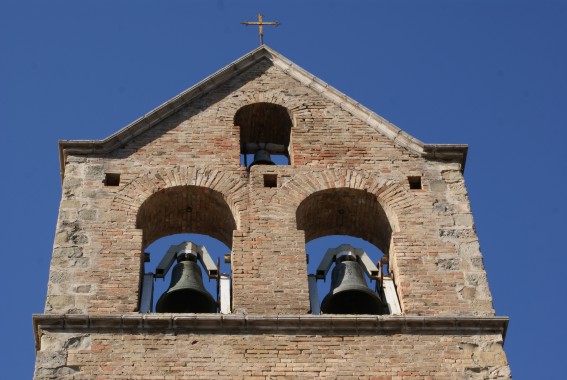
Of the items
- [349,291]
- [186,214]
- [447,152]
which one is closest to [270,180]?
Result: [186,214]

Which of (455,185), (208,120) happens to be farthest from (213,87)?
(455,185)

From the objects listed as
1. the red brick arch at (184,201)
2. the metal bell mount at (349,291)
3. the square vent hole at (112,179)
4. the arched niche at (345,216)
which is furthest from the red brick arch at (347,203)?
the square vent hole at (112,179)

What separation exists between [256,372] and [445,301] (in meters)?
2.66

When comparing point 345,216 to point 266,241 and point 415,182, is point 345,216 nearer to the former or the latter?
point 415,182

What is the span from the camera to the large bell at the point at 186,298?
679 inches

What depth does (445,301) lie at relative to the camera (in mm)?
16828

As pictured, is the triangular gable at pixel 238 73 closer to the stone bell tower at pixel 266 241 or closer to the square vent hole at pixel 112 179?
the stone bell tower at pixel 266 241

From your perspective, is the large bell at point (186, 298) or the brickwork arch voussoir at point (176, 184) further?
the brickwork arch voussoir at point (176, 184)

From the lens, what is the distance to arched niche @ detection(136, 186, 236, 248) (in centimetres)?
1859

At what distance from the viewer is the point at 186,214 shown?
62.2 ft

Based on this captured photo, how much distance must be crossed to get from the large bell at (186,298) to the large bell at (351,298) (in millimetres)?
1448

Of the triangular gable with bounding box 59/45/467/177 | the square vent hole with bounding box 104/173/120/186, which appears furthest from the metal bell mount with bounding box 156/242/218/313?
the triangular gable with bounding box 59/45/467/177

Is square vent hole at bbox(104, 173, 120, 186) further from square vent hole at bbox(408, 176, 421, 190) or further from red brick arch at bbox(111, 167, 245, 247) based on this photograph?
square vent hole at bbox(408, 176, 421, 190)

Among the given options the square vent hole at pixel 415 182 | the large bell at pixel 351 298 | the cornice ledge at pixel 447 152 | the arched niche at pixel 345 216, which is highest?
the cornice ledge at pixel 447 152
